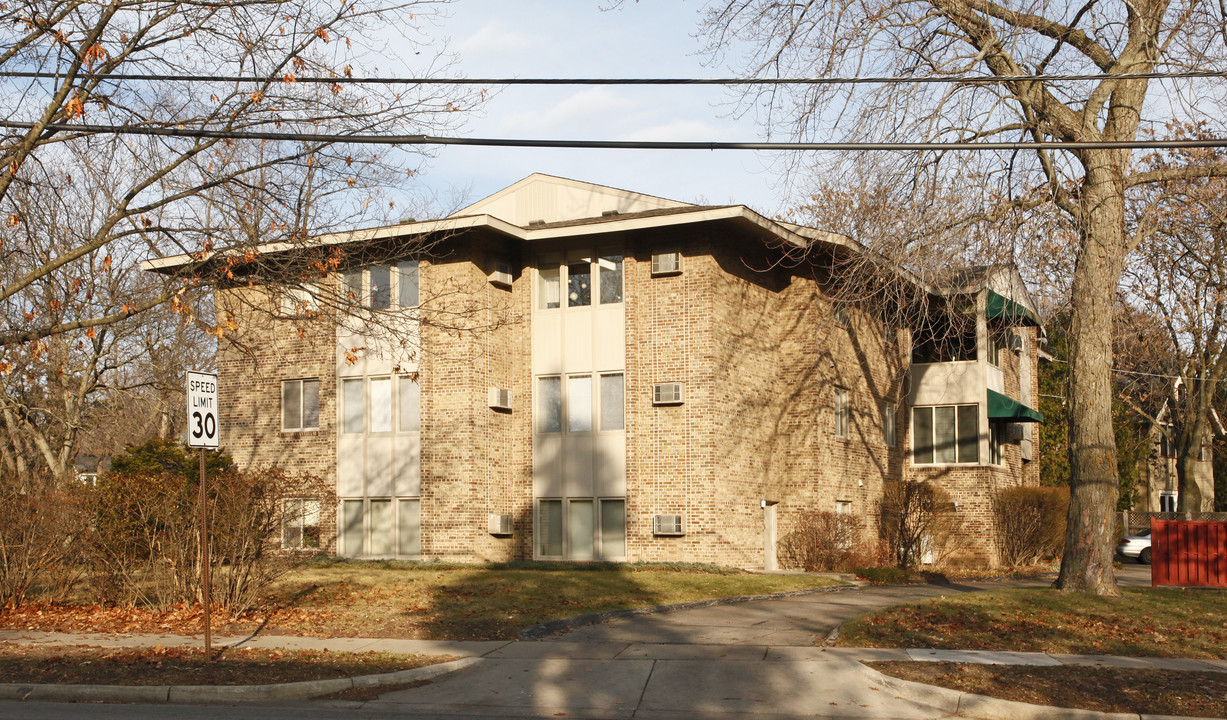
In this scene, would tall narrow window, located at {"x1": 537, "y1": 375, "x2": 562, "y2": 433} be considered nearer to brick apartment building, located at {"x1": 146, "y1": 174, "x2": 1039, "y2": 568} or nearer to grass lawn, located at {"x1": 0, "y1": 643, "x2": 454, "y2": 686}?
brick apartment building, located at {"x1": 146, "y1": 174, "x2": 1039, "y2": 568}

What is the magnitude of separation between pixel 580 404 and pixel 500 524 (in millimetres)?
3216

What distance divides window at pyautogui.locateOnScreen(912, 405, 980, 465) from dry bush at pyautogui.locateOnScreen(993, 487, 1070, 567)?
1.78 metres

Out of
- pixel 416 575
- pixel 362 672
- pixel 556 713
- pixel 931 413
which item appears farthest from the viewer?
pixel 931 413

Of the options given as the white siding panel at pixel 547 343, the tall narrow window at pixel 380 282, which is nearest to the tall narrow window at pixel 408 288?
the tall narrow window at pixel 380 282

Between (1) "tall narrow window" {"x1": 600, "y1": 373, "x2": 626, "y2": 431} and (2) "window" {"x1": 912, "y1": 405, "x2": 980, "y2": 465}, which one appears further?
(2) "window" {"x1": 912, "y1": 405, "x2": 980, "y2": 465}

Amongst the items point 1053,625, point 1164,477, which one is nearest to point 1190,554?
point 1053,625

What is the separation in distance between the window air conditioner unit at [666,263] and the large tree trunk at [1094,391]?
30.3 feet

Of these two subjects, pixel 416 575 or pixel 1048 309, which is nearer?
pixel 416 575

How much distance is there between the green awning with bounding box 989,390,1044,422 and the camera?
29.2 metres

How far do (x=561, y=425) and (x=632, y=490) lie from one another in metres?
2.29

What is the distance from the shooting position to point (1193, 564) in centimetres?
1883

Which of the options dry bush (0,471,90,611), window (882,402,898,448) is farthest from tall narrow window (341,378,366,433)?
window (882,402,898,448)

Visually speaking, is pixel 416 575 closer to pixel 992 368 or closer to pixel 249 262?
pixel 249 262

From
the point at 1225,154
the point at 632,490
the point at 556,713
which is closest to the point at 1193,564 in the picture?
the point at 1225,154
